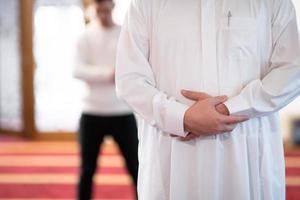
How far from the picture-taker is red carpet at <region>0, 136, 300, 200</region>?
3523 mm

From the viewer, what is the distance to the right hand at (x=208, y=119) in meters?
1.29

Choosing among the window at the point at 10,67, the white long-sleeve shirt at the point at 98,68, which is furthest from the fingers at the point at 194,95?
the window at the point at 10,67

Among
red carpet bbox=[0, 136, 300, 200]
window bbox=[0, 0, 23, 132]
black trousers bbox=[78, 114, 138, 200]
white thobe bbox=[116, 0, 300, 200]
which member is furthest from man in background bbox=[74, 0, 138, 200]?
window bbox=[0, 0, 23, 132]

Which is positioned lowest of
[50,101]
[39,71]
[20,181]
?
[20,181]

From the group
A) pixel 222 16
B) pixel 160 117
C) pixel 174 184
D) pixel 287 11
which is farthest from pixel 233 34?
pixel 174 184

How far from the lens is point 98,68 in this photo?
2.70 metres

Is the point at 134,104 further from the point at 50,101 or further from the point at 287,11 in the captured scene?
the point at 50,101

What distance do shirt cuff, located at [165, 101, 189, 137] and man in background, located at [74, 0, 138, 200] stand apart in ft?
4.38

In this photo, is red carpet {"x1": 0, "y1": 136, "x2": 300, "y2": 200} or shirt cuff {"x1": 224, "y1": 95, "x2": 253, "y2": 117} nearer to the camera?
shirt cuff {"x1": 224, "y1": 95, "x2": 253, "y2": 117}

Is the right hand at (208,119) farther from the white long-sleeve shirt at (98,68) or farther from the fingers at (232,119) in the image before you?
the white long-sleeve shirt at (98,68)

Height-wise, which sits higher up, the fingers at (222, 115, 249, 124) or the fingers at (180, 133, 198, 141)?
the fingers at (222, 115, 249, 124)

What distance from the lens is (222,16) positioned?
138 cm

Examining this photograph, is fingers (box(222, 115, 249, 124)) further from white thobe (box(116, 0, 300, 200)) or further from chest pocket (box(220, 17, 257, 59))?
chest pocket (box(220, 17, 257, 59))

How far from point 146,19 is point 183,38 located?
0.13m
